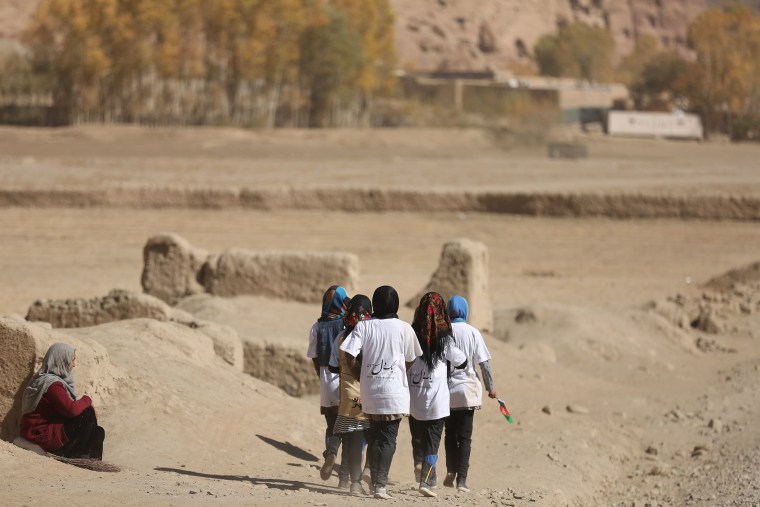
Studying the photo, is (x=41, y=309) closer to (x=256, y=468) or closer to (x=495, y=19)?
(x=256, y=468)

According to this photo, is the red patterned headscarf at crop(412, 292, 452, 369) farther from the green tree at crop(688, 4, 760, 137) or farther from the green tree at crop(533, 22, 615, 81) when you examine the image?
the green tree at crop(533, 22, 615, 81)

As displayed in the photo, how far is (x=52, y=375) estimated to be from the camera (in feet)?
22.5

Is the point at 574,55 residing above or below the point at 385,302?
above

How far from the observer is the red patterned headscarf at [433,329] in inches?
269

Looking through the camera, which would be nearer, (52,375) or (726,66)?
(52,375)

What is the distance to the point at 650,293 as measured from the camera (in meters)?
17.0

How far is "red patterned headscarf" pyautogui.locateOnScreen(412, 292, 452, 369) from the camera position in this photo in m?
6.83

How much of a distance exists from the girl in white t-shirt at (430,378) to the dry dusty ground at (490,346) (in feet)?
0.86

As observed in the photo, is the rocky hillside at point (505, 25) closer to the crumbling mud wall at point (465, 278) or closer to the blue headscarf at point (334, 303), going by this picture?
the crumbling mud wall at point (465, 278)

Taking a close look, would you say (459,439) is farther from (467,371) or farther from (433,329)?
(433,329)

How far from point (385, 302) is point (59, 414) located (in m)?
1.80

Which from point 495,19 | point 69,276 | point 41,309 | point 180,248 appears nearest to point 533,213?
point 69,276

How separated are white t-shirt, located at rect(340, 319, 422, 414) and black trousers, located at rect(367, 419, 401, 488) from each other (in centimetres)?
11

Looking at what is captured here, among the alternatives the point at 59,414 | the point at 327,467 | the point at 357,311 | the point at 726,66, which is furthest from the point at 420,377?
the point at 726,66
